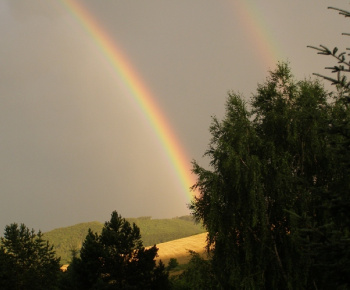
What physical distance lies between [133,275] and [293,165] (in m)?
14.9

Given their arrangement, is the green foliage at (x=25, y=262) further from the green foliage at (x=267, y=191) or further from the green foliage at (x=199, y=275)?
the green foliage at (x=267, y=191)

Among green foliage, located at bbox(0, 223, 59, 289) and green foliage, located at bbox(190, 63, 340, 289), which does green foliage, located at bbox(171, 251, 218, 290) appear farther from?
green foliage, located at bbox(0, 223, 59, 289)

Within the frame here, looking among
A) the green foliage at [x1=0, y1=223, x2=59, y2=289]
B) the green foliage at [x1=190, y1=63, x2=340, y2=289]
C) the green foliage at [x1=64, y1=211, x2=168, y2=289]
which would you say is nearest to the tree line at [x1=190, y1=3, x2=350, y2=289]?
the green foliage at [x1=190, y1=63, x2=340, y2=289]

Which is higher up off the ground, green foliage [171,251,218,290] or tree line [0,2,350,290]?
tree line [0,2,350,290]

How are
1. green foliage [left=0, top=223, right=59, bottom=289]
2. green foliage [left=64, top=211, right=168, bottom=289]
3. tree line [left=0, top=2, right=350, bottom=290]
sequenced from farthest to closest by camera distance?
1. green foliage [left=0, top=223, right=59, bottom=289]
2. green foliage [left=64, top=211, right=168, bottom=289]
3. tree line [left=0, top=2, right=350, bottom=290]

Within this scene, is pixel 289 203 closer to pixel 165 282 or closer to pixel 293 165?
pixel 293 165

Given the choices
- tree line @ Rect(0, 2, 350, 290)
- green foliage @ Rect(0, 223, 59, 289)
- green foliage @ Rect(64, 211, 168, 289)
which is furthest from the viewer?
green foliage @ Rect(0, 223, 59, 289)

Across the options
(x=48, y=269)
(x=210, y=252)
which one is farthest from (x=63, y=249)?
(x=210, y=252)

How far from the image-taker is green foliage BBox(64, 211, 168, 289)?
23938 mm

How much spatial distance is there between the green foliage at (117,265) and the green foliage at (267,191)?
9.97 meters

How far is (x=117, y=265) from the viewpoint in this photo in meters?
24.2

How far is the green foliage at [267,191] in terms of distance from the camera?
46.8 feet

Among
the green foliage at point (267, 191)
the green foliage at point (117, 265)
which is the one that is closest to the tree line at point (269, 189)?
the green foliage at point (267, 191)

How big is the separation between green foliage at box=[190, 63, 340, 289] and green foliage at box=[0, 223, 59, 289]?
20989mm
